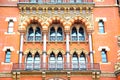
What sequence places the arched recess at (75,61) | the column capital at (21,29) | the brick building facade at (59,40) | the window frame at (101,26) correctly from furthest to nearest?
the window frame at (101,26) < the column capital at (21,29) < the arched recess at (75,61) < the brick building facade at (59,40)

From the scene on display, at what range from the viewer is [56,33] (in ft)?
96.3

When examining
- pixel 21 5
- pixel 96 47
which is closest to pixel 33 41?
pixel 21 5

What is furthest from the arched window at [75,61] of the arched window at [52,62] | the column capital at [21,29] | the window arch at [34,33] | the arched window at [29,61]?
the column capital at [21,29]

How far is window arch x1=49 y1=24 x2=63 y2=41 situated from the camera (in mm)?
29016

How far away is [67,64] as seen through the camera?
88.6 feet

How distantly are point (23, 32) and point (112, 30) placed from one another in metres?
8.25

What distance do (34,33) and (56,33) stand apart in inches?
81.4

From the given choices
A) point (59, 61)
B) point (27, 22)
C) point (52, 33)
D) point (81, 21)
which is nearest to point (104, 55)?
point (81, 21)

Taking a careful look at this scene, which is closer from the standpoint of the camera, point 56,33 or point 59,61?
point 59,61

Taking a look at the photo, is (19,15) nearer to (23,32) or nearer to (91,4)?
(23,32)

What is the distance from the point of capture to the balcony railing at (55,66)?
87.3ft

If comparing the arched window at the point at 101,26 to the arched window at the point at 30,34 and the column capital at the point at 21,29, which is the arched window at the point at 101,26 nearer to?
the arched window at the point at 30,34

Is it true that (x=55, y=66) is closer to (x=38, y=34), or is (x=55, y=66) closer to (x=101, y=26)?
(x=38, y=34)

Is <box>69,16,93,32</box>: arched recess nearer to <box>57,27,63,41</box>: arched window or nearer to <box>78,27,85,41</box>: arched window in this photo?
<box>78,27,85,41</box>: arched window
